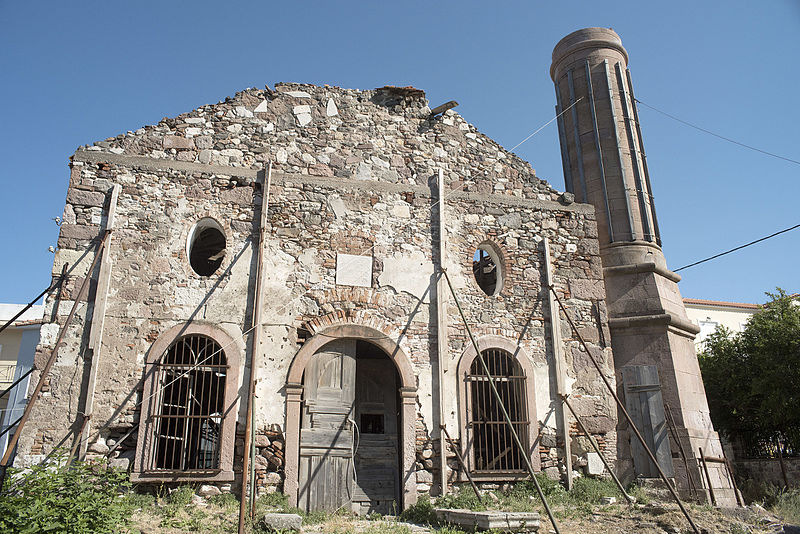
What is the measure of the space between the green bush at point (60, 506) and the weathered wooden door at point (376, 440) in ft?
12.2

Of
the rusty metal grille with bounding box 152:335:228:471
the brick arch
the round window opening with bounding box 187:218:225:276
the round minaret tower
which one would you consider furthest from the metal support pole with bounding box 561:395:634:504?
the round window opening with bounding box 187:218:225:276

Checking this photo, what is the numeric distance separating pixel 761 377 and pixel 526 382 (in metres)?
7.72

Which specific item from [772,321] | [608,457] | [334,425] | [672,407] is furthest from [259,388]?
[772,321]

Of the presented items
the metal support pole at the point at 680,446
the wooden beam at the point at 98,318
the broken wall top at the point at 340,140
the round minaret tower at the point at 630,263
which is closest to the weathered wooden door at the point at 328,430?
the wooden beam at the point at 98,318

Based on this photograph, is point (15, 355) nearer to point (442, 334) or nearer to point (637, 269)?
point (442, 334)

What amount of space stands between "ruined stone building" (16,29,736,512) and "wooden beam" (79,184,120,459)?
0.10ft

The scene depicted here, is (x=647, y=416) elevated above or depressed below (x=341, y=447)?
above

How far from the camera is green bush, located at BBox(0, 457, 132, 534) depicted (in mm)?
5777

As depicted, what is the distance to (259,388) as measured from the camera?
29.8ft

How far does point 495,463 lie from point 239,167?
6600 millimetres

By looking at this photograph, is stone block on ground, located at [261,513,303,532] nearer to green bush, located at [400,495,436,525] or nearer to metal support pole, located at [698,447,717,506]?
green bush, located at [400,495,436,525]

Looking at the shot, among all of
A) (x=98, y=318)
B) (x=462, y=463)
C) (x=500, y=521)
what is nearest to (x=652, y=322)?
(x=462, y=463)

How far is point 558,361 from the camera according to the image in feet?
Answer: 34.1

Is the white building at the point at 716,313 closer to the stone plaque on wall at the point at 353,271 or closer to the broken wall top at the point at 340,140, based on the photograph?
the broken wall top at the point at 340,140
